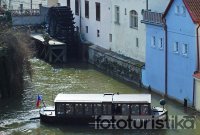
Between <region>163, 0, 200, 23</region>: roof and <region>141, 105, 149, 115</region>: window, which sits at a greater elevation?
<region>163, 0, 200, 23</region>: roof

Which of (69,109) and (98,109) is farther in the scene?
(69,109)

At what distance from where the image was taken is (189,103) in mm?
39906

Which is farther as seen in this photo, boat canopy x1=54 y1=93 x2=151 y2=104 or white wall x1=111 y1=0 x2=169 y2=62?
white wall x1=111 y1=0 x2=169 y2=62

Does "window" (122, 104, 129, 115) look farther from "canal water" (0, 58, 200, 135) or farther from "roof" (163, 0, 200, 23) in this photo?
"roof" (163, 0, 200, 23)

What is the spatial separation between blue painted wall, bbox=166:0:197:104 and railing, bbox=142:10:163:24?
4.74ft

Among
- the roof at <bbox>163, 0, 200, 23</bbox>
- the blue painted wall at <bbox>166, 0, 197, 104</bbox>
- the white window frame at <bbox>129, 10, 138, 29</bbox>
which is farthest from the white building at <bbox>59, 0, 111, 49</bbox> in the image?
the roof at <bbox>163, 0, 200, 23</bbox>

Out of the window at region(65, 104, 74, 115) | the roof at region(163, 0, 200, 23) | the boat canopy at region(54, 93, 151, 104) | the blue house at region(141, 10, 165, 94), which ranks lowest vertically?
the window at region(65, 104, 74, 115)

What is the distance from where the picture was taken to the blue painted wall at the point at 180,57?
131ft

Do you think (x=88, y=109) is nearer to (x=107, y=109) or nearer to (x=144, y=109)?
(x=107, y=109)

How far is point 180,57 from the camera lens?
41125 millimetres

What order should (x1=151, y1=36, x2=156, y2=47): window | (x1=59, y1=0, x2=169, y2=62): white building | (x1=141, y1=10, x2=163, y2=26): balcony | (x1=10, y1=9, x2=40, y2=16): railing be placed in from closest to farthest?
1. (x1=141, y1=10, x2=163, y2=26): balcony
2. (x1=151, y1=36, x2=156, y2=47): window
3. (x1=59, y1=0, x2=169, y2=62): white building
4. (x1=10, y1=9, x2=40, y2=16): railing

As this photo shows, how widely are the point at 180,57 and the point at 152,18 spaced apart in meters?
4.60

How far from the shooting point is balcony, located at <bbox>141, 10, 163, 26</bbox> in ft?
143

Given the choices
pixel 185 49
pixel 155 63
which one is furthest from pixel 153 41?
pixel 185 49
